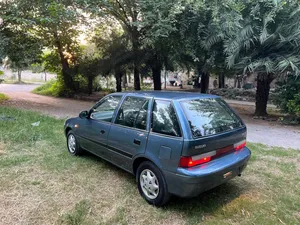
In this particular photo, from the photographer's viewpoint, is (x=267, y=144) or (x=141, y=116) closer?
(x=141, y=116)

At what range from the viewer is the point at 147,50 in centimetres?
1154

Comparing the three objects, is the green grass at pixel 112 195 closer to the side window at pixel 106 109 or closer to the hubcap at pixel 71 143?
the hubcap at pixel 71 143

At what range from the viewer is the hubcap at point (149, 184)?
297cm

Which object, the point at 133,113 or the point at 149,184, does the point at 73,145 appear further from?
the point at 149,184

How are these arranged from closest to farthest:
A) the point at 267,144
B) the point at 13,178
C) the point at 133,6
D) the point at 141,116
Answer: the point at 141,116 → the point at 13,178 → the point at 267,144 → the point at 133,6

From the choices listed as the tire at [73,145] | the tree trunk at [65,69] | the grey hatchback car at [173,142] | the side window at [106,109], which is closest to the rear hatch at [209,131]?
the grey hatchback car at [173,142]

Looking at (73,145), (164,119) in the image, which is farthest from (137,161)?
(73,145)

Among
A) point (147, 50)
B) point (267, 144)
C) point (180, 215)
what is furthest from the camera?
point (147, 50)

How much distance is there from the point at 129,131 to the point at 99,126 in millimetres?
784

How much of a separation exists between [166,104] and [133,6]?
26.6ft

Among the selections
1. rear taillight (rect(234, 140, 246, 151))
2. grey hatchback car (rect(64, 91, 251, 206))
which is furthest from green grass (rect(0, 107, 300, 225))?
rear taillight (rect(234, 140, 246, 151))

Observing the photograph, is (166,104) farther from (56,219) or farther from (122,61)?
(122,61)

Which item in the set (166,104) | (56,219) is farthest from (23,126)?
(166,104)

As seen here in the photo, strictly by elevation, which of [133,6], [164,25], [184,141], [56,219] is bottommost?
[56,219]
